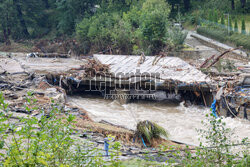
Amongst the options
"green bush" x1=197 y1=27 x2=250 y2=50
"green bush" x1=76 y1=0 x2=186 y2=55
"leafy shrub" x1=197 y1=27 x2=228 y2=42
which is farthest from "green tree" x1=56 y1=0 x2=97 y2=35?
"green bush" x1=197 y1=27 x2=250 y2=50

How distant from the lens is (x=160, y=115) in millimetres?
16594

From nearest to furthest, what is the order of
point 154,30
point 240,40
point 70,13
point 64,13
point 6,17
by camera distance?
point 240,40 → point 154,30 → point 6,17 → point 70,13 → point 64,13

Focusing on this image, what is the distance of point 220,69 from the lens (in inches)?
747

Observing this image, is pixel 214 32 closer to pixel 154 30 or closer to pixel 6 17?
pixel 154 30

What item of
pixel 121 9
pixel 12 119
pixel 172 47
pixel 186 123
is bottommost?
pixel 186 123

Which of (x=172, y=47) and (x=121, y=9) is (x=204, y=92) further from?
(x=121, y=9)

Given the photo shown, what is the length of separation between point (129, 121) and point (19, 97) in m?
5.20

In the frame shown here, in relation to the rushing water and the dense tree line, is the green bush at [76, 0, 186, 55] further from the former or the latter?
the rushing water

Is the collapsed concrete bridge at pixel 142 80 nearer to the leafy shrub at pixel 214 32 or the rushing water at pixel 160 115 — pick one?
the rushing water at pixel 160 115

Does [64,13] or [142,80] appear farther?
[64,13]

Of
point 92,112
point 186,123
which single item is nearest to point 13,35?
point 92,112

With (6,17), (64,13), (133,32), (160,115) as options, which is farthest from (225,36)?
(6,17)

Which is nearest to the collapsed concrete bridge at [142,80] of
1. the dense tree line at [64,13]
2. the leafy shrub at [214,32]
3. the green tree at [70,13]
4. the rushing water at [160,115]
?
the rushing water at [160,115]

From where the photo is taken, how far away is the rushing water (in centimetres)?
1369
